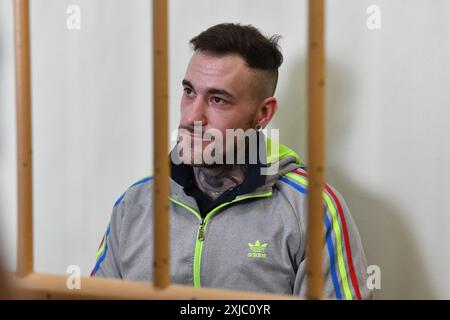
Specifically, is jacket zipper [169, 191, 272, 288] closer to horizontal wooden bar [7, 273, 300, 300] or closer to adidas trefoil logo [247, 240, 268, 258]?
adidas trefoil logo [247, 240, 268, 258]

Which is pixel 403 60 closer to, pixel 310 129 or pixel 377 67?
pixel 377 67

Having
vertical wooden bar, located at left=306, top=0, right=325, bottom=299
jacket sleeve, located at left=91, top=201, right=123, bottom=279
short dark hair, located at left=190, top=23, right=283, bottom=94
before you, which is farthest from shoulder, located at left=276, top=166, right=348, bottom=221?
vertical wooden bar, located at left=306, top=0, right=325, bottom=299

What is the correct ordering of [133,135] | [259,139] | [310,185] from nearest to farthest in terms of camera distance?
[310,185]
[259,139]
[133,135]

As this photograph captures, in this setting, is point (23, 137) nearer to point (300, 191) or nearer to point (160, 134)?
point (160, 134)

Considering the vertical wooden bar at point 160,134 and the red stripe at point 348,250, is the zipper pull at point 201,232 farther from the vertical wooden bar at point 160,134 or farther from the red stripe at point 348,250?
the vertical wooden bar at point 160,134

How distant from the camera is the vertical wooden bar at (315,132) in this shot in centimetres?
51

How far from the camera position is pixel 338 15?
1.29 meters

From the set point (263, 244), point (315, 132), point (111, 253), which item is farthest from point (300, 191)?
point (315, 132)

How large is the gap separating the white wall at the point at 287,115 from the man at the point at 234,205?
0.52 ft

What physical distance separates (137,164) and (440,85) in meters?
0.81

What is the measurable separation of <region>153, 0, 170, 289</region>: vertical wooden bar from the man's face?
0.61m

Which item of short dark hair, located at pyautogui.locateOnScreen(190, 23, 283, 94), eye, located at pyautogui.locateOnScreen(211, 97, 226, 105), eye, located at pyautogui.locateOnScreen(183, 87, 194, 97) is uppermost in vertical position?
short dark hair, located at pyautogui.locateOnScreen(190, 23, 283, 94)

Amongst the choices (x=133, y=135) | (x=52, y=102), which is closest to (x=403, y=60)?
(x=133, y=135)

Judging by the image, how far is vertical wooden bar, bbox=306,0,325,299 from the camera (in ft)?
1.66
